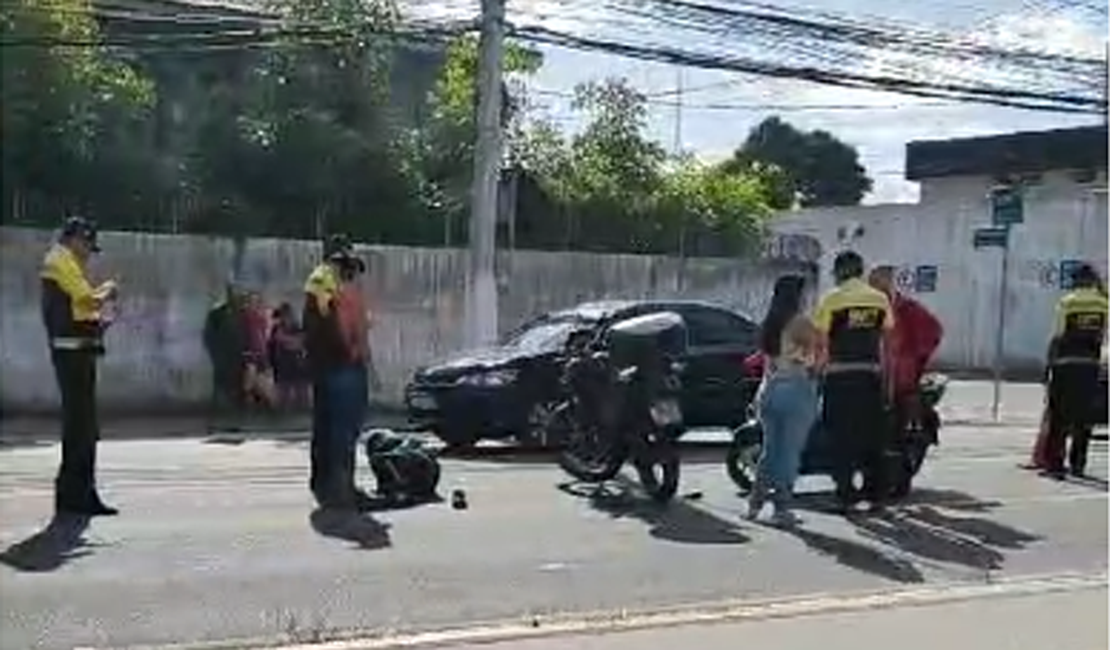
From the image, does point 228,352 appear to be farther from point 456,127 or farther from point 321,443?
point 321,443

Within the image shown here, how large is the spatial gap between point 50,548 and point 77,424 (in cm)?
146

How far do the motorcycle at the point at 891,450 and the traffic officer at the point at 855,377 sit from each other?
12 centimetres

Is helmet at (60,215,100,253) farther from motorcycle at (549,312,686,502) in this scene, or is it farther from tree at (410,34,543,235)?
tree at (410,34,543,235)

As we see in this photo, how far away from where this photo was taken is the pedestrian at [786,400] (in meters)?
11.6

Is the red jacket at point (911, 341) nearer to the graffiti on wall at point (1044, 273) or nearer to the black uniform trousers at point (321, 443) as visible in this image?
the black uniform trousers at point (321, 443)

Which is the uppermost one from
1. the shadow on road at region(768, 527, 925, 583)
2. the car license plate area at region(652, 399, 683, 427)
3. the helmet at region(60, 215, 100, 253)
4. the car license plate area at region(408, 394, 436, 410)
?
the helmet at region(60, 215, 100, 253)

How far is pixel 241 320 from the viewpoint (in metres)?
21.0

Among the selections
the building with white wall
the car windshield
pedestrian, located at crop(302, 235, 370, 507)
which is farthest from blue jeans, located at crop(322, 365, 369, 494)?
the building with white wall

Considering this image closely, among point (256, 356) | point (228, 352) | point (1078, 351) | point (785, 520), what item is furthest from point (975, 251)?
point (785, 520)

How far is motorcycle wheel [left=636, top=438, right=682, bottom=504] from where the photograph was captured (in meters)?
12.5

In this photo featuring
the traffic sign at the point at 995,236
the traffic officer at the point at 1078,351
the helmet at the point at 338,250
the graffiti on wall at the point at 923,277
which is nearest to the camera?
the helmet at the point at 338,250

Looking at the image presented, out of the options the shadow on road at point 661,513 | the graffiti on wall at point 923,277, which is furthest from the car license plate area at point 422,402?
the graffiti on wall at point 923,277

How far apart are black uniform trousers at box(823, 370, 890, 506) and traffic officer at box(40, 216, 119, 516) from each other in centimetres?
483

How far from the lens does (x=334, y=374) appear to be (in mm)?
11812
